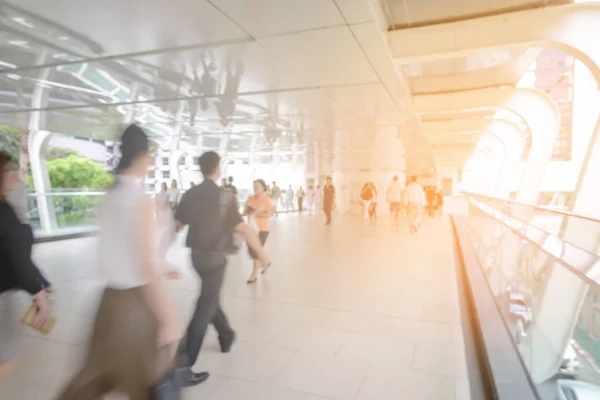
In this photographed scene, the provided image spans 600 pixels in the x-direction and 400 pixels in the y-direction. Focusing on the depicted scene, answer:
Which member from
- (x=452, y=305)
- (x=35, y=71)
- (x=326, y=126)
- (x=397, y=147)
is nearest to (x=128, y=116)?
(x=35, y=71)

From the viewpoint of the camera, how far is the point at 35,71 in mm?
5809

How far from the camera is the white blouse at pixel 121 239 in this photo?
1700 mm

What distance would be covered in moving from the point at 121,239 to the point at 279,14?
9.93 feet

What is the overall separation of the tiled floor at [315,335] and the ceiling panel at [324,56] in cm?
331

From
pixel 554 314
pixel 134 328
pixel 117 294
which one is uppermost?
pixel 117 294

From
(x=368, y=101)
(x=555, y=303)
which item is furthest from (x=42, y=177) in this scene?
(x=555, y=303)

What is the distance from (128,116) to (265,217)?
A: 19.0 ft

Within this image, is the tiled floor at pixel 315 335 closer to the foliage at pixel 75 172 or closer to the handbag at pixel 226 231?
the handbag at pixel 226 231

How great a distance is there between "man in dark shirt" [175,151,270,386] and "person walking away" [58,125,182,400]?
4.08 feet

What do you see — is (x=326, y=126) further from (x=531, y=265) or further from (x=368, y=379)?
(x=368, y=379)

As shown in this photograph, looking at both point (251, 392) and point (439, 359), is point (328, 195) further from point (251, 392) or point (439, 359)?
point (251, 392)

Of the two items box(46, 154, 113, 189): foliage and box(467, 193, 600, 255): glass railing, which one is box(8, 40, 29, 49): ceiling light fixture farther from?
box(46, 154, 113, 189): foliage

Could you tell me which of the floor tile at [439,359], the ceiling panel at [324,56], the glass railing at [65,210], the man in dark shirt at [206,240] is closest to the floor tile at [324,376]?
the floor tile at [439,359]

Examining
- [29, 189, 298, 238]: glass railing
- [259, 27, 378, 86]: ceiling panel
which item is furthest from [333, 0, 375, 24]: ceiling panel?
[29, 189, 298, 238]: glass railing
